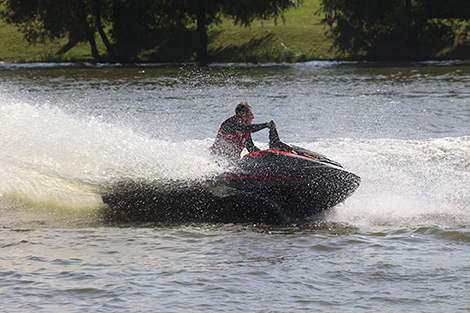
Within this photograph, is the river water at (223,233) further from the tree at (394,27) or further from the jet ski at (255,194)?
the tree at (394,27)

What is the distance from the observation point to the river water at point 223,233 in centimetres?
600

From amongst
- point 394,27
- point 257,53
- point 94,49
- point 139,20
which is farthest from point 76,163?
point 94,49

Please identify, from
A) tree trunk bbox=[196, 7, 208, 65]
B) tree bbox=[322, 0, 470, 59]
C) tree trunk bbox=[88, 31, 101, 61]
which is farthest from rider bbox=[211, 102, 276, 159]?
tree trunk bbox=[88, 31, 101, 61]

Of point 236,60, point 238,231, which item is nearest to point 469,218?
point 238,231

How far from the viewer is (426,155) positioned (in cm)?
1200

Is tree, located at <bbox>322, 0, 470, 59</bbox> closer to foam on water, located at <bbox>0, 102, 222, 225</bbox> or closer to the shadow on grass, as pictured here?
the shadow on grass

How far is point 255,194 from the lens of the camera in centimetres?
863

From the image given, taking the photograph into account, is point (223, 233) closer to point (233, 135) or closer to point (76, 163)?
point (233, 135)

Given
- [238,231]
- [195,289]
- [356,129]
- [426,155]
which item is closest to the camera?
[195,289]

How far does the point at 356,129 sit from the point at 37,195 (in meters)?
8.81

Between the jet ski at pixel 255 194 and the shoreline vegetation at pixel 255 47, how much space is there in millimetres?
31089

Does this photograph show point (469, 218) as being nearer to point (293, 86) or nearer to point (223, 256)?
point (223, 256)

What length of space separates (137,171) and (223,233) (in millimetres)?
1984

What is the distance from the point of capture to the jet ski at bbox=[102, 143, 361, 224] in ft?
27.7
